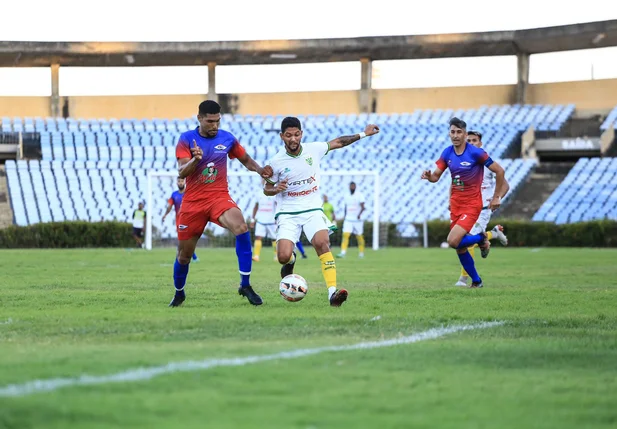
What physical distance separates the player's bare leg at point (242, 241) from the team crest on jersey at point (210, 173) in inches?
14.3

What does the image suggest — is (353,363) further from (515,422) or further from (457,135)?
(457,135)

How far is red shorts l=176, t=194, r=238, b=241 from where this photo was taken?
10.1m

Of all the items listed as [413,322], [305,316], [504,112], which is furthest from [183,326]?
[504,112]

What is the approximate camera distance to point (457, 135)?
42.7 ft

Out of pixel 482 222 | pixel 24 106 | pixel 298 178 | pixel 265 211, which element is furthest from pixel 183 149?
pixel 24 106

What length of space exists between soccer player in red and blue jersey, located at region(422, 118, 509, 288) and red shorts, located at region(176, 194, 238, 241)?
12.5ft

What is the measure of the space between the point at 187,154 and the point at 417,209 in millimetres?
32583

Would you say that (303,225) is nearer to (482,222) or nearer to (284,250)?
(284,250)

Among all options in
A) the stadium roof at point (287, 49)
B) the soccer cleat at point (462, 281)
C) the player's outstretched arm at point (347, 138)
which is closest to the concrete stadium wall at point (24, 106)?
the stadium roof at point (287, 49)

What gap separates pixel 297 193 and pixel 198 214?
104 cm

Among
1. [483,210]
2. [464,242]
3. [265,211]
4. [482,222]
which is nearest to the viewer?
[464,242]

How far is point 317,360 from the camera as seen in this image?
5695 millimetres

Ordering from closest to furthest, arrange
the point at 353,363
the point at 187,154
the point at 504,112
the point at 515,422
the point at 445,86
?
the point at 515,422 < the point at 353,363 < the point at 187,154 < the point at 504,112 < the point at 445,86

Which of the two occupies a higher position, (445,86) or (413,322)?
(445,86)
